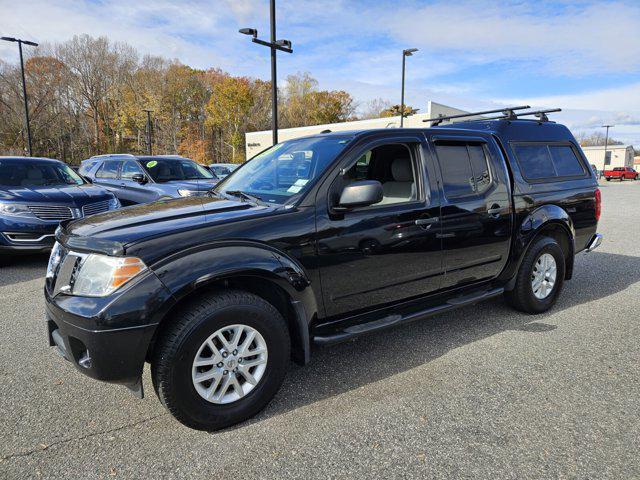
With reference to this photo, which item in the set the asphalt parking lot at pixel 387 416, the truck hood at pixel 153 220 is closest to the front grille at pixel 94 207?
the asphalt parking lot at pixel 387 416

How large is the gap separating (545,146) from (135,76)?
66.0m

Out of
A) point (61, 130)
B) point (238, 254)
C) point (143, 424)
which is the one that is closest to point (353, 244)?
point (238, 254)

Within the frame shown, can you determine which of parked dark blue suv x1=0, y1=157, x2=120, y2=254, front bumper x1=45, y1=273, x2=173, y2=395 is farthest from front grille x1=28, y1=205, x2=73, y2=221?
front bumper x1=45, y1=273, x2=173, y2=395

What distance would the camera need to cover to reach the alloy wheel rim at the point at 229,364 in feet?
8.33

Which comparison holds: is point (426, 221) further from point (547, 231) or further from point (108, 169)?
point (108, 169)

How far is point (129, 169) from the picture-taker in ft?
31.1

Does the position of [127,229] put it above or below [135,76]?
below

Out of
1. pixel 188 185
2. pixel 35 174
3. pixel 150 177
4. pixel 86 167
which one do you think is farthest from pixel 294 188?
pixel 86 167

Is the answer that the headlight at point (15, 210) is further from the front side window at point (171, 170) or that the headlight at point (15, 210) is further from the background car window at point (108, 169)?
the background car window at point (108, 169)

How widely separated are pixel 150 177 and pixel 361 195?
7.16 metres

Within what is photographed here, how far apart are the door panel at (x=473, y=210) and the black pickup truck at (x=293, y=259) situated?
0.5 inches

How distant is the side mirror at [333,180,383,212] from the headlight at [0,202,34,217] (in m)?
5.57

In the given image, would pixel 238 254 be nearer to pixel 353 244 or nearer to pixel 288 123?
pixel 353 244

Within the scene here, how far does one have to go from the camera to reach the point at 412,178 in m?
3.60
